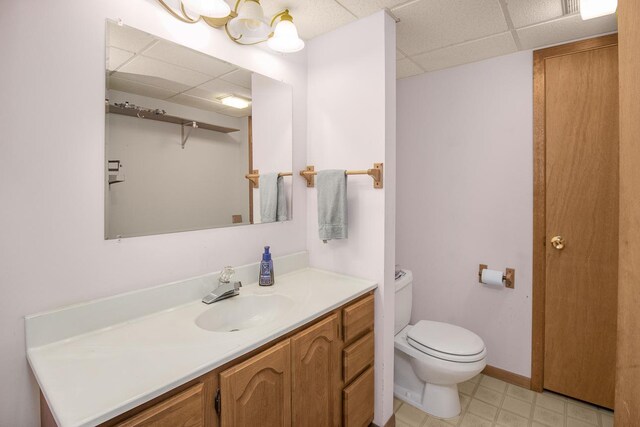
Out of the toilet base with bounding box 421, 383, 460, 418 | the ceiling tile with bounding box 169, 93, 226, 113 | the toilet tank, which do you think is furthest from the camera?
the toilet tank

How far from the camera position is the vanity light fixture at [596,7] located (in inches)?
56.3

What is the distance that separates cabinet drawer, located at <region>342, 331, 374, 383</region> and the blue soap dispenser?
49 centimetres

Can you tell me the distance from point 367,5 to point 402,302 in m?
1.68

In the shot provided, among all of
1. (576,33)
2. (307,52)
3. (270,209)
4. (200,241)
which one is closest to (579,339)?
(576,33)

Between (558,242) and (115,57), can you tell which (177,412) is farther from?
(558,242)

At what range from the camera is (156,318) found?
1.20 m

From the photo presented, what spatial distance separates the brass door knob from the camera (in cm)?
195

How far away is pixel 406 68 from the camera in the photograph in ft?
7.73

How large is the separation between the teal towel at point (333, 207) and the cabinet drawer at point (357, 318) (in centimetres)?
36

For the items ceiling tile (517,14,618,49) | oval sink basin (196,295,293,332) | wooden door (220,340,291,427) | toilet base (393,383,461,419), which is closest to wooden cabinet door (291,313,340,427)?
wooden door (220,340,291,427)

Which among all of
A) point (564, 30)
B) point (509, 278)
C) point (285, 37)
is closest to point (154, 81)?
point (285, 37)

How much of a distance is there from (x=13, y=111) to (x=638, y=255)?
1554 millimetres

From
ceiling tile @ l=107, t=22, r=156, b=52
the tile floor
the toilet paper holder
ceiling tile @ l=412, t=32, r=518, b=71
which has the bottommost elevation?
the tile floor

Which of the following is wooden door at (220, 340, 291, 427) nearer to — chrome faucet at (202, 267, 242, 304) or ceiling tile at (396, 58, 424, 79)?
chrome faucet at (202, 267, 242, 304)
